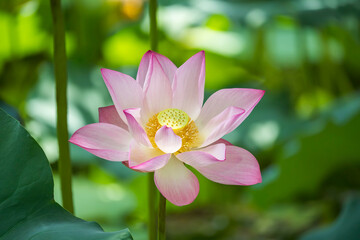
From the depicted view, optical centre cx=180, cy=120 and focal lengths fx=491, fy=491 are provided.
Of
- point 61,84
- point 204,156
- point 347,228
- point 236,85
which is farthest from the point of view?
point 236,85

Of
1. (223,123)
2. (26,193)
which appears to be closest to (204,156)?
(223,123)

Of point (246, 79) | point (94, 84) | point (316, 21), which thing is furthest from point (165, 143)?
point (246, 79)

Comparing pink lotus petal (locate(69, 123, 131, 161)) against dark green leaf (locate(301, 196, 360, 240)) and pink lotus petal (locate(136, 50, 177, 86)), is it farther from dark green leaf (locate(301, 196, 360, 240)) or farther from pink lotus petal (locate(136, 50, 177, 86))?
dark green leaf (locate(301, 196, 360, 240))

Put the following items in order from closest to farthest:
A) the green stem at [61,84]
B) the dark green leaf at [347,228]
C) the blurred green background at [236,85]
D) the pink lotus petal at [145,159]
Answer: the pink lotus petal at [145,159] → the green stem at [61,84] → the dark green leaf at [347,228] → the blurred green background at [236,85]

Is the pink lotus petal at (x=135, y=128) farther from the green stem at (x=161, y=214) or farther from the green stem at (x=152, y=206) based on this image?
the green stem at (x=152, y=206)

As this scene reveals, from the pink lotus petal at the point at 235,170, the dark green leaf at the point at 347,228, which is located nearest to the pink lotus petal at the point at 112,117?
the pink lotus petal at the point at 235,170

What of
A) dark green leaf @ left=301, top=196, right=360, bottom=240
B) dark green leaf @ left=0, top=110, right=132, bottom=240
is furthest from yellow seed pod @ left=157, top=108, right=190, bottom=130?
dark green leaf @ left=301, top=196, right=360, bottom=240

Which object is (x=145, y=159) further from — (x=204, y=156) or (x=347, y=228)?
(x=347, y=228)
